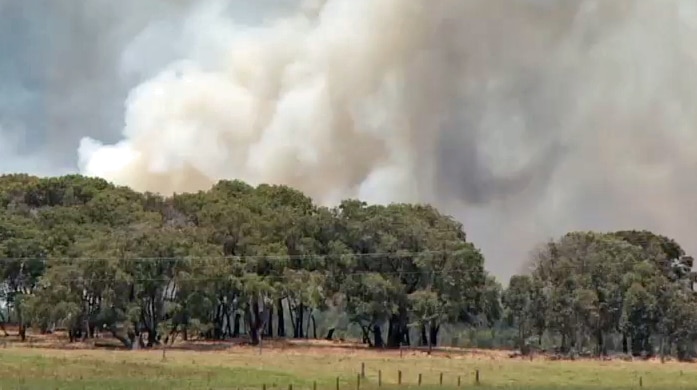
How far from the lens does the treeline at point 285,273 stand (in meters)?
84.6

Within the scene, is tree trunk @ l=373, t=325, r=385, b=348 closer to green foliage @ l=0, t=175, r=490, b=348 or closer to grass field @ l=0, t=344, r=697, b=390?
green foliage @ l=0, t=175, r=490, b=348

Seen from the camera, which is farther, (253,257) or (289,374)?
(253,257)

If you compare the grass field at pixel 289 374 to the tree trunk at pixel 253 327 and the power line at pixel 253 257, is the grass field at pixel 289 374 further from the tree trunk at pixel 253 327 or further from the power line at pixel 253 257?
the tree trunk at pixel 253 327

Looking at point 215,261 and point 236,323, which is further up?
point 215,261

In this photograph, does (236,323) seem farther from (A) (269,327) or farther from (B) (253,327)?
(B) (253,327)

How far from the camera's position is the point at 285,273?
90.7 metres

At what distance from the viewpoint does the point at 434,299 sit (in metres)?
90.9

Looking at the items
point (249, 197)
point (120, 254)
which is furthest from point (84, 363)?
point (249, 197)

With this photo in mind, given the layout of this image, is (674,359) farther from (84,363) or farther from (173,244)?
(84,363)

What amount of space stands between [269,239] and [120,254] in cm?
1699

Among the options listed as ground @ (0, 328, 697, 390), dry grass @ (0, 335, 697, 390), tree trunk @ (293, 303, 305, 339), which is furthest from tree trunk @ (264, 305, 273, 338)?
ground @ (0, 328, 697, 390)

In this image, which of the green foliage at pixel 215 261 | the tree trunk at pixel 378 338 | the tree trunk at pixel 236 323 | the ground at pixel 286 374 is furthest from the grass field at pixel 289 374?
the tree trunk at pixel 236 323

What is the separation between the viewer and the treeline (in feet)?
278

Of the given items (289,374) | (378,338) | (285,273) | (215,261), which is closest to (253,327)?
(285,273)
